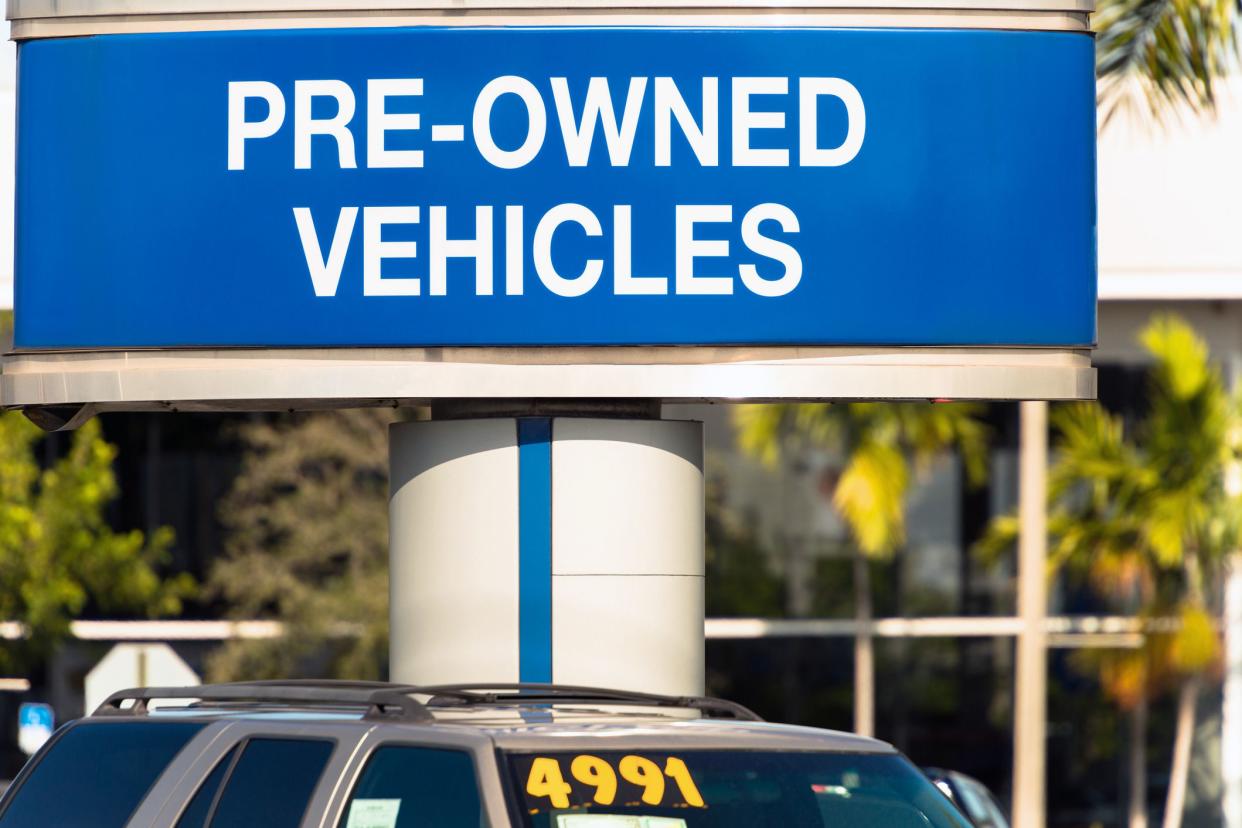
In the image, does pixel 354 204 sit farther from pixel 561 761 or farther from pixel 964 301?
pixel 561 761

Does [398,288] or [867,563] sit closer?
[398,288]

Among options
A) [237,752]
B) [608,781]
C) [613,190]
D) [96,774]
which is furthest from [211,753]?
[613,190]

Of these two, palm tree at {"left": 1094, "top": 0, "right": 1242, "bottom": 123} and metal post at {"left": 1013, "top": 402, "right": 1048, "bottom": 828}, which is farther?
metal post at {"left": 1013, "top": 402, "right": 1048, "bottom": 828}

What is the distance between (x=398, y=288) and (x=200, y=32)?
1.43 meters

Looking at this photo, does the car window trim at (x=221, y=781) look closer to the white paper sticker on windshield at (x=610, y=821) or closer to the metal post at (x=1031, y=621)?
the white paper sticker on windshield at (x=610, y=821)

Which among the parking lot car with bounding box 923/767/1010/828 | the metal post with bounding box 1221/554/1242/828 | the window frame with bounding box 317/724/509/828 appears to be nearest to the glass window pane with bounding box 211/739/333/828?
the window frame with bounding box 317/724/509/828

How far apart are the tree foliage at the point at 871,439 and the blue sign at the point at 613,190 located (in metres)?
15.0

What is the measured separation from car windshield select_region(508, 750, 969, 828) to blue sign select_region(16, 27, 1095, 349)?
3.43 metres

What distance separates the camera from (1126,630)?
27766mm

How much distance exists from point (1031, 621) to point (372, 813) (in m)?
20.0

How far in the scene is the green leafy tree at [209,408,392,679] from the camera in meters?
25.3

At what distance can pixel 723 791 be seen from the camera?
19.3ft

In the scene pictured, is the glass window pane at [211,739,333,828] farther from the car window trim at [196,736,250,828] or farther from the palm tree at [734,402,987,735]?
the palm tree at [734,402,987,735]

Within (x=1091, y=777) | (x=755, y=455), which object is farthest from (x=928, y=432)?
Result: (x=1091, y=777)
